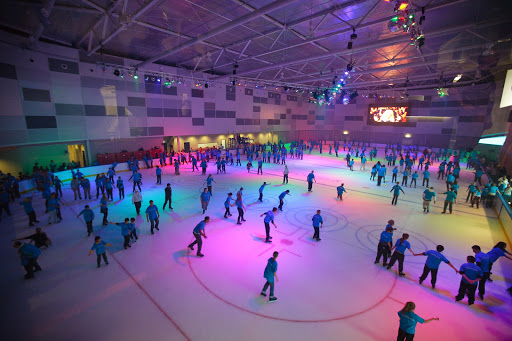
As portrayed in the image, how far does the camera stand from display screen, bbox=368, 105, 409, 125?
36969 mm

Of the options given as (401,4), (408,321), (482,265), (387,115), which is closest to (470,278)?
(482,265)

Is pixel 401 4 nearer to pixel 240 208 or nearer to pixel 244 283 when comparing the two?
pixel 240 208

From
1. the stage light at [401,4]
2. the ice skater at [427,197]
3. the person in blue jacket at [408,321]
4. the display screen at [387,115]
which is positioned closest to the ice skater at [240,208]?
the person in blue jacket at [408,321]

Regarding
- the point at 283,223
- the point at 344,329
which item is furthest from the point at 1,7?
the point at 344,329

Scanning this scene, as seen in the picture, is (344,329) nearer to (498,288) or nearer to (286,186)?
(498,288)

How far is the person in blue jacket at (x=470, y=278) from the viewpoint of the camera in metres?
5.29

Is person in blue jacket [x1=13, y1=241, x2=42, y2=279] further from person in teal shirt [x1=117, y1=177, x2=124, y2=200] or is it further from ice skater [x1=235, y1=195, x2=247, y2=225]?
person in teal shirt [x1=117, y1=177, x2=124, y2=200]

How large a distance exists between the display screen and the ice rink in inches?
1199

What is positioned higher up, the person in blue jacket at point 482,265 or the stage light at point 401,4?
the stage light at point 401,4

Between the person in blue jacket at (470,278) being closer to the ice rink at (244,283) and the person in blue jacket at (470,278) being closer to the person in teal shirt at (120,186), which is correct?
the ice rink at (244,283)

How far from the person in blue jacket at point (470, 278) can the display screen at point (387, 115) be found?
3790 cm

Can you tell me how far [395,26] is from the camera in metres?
8.08

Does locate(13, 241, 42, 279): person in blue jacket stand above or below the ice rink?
above

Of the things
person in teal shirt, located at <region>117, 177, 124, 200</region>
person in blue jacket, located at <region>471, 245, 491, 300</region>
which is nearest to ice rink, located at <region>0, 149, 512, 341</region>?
person in blue jacket, located at <region>471, 245, 491, 300</region>
